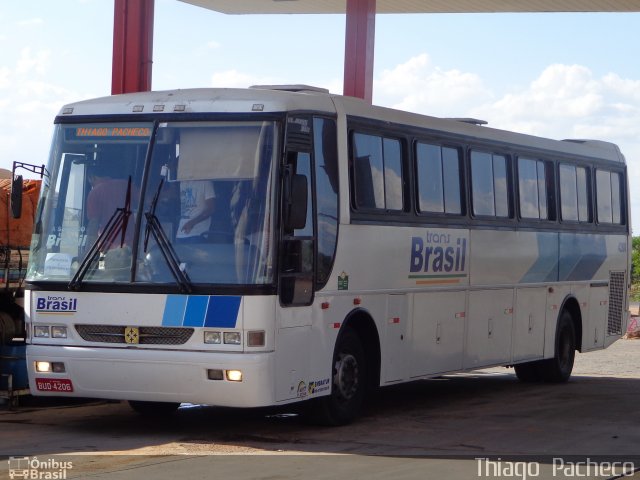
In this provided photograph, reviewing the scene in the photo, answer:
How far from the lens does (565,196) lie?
1945cm

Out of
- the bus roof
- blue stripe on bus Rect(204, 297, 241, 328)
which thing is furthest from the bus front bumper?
the bus roof

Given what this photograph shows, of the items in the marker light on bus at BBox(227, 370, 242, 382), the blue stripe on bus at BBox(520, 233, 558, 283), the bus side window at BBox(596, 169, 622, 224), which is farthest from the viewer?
the bus side window at BBox(596, 169, 622, 224)

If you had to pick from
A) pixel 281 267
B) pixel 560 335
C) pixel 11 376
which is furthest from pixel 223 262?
pixel 560 335

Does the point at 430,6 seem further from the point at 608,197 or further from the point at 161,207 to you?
the point at 161,207

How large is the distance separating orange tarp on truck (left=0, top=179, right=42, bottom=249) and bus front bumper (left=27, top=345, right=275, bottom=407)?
127 inches

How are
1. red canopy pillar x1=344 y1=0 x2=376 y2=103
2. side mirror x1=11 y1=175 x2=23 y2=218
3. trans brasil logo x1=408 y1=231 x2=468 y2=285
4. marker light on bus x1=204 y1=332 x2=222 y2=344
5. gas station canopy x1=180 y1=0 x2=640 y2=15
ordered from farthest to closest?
gas station canopy x1=180 y1=0 x2=640 y2=15, red canopy pillar x1=344 y1=0 x2=376 y2=103, trans brasil logo x1=408 y1=231 x2=468 y2=285, side mirror x1=11 y1=175 x2=23 y2=218, marker light on bus x1=204 y1=332 x2=222 y2=344

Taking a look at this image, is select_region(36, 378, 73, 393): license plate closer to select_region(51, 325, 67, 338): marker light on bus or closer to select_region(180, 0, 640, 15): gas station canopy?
select_region(51, 325, 67, 338): marker light on bus

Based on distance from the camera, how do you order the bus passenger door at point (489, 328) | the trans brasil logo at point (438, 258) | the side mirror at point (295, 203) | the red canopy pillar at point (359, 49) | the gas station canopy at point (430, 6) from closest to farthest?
the side mirror at point (295, 203) → the trans brasil logo at point (438, 258) → the bus passenger door at point (489, 328) → the red canopy pillar at point (359, 49) → the gas station canopy at point (430, 6)

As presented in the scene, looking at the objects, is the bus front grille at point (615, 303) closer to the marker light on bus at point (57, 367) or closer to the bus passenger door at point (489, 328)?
the bus passenger door at point (489, 328)

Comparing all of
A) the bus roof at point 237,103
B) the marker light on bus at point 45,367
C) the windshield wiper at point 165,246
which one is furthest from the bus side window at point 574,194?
the marker light on bus at point 45,367

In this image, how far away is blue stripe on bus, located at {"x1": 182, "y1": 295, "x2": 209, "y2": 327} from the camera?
38.6ft

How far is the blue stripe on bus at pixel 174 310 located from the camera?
38.9 ft

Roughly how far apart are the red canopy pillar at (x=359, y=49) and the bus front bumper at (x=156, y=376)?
10.8m

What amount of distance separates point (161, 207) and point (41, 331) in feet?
5.59
